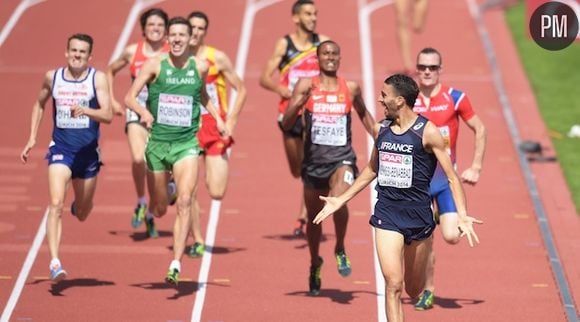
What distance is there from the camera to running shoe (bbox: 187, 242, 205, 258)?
14.9 metres

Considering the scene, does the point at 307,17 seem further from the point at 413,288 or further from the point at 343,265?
the point at 413,288

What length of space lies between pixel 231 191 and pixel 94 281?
3.89m

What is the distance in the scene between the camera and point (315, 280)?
533 inches

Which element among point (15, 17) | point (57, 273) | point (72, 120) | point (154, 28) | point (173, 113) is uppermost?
point (15, 17)

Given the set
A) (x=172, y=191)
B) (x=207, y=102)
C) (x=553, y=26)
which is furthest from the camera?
(x=172, y=191)

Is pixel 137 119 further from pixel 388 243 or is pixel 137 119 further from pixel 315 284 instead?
pixel 388 243

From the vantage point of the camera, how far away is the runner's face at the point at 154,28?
15.3 m

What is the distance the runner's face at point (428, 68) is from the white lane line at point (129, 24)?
1072cm

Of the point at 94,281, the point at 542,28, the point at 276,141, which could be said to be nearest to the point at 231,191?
the point at 276,141

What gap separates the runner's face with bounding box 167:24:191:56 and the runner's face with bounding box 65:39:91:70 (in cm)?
79

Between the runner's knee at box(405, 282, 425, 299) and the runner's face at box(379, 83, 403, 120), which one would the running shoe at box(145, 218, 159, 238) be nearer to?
the runner's knee at box(405, 282, 425, 299)

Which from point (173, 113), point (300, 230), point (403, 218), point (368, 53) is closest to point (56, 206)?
point (173, 113)

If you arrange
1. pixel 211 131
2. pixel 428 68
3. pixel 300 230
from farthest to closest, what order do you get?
1. pixel 300 230
2. pixel 211 131
3. pixel 428 68

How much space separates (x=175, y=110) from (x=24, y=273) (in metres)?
2.17
